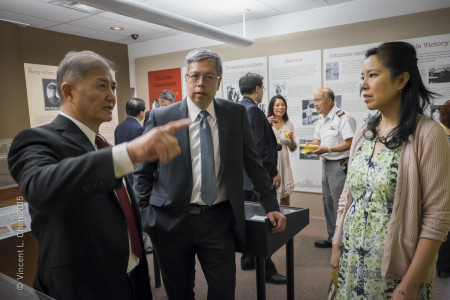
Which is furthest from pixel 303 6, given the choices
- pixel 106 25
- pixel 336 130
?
pixel 106 25

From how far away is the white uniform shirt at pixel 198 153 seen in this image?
1.51 m

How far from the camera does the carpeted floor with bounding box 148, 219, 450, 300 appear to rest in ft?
8.07

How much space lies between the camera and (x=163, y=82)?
552 centimetres

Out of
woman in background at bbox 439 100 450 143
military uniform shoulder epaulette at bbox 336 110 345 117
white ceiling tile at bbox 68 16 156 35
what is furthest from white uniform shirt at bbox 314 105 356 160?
white ceiling tile at bbox 68 16 156 35

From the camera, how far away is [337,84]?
4.08 m

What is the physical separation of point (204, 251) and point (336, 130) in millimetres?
2324

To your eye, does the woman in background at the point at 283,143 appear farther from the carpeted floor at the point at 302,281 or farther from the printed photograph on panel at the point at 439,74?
the printed photograph on panel at the point at 439,74

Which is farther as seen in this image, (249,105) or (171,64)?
(171,64)

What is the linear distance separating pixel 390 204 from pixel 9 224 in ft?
6.15

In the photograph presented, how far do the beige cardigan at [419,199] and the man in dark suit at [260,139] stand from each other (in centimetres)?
137

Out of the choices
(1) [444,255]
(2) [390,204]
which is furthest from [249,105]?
(1) [444,255]

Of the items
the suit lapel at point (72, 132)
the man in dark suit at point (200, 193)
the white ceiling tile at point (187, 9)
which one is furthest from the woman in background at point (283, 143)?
the suit lapel at point (72, 132)

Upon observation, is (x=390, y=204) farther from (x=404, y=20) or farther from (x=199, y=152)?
(x=404, y=20)

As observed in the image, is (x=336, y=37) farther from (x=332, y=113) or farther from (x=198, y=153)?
(x=198, y=153)
